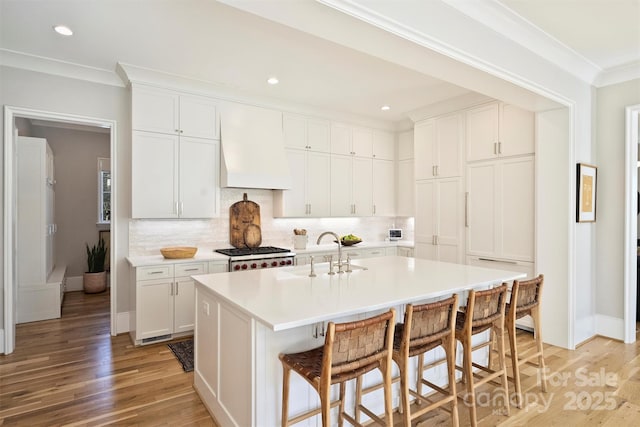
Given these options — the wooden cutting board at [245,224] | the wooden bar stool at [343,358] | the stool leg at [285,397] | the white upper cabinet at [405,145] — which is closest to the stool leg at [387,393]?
the wooden bar stool at [343,358]

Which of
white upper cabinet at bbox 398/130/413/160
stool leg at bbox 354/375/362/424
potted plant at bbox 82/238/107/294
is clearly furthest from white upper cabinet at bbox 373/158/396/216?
potted plant at bbox 82/238/107/294

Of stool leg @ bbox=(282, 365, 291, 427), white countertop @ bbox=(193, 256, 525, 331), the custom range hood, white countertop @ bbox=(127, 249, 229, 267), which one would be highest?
the custom range hood

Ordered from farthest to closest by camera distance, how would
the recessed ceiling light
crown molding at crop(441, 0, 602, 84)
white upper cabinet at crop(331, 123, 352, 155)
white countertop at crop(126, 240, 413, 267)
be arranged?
white upper cabinet at crop(331, 123, 352, 155)
white countertop at crop(126, 240, 413, 267)
the recessed ceiling light
crown molding at crop(441, 0, 602, 84)

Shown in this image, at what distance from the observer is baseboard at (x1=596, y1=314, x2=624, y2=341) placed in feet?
12.2

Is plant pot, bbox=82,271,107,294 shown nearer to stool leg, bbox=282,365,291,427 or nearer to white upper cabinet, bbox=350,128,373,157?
white upper cabinet, bbox=350,128,373,157

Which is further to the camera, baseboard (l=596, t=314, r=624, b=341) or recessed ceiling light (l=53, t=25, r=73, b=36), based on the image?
baseboard (l=596, t=314, r=624, b=341)

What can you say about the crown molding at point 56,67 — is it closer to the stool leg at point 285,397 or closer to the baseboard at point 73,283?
the stool leg at point 285,397

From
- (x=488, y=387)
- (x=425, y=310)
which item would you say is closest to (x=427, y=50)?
(x=425, y=310)

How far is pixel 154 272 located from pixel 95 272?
3152mm

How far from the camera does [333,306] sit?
182cm

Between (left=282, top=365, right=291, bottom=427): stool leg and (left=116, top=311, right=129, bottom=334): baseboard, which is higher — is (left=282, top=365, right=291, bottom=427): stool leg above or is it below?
above

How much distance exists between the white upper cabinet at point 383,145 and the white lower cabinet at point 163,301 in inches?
128

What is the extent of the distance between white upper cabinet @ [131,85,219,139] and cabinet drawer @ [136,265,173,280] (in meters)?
1.46

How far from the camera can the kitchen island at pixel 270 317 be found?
1812 millimetres
